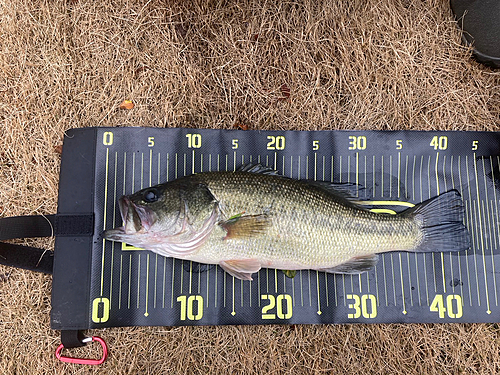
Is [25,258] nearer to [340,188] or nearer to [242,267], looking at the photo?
[242,267]

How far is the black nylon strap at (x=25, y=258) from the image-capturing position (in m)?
2.57

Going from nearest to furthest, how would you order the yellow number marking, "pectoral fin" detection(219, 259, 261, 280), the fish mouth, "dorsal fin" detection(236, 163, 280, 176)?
the fish mouth < "pectoral fin" detection(219, 259, 261, 280) < "dorsal fin" detection(236, 163, 280, 176) < the yellow number marking

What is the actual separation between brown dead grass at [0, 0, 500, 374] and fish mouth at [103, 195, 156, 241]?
871mm

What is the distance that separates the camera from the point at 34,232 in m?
2.61

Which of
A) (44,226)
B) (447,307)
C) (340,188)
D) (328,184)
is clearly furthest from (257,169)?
(447,307)

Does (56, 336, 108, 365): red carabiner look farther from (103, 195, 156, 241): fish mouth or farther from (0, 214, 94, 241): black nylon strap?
(103, 195, 156, 241): fish mouth

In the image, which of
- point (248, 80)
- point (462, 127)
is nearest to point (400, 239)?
point (462, 127)

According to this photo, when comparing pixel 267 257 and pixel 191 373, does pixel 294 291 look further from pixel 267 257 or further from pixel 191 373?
pixel 191 373

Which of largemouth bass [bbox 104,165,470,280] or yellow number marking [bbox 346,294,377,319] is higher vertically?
largemouth bass [bbox 104,165,470,280]

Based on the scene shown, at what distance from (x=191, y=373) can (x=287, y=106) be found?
2.33 m

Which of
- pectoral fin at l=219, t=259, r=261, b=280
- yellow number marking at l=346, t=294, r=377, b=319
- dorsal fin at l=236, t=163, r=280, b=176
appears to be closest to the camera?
pectoral fin at l=219, t=259, r=261, b=280

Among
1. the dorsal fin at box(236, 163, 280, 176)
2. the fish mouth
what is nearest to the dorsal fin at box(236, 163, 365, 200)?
the dorsal fin at box(236, 163, 280, 176)

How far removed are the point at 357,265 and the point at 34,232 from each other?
2.52 m

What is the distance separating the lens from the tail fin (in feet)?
8.30
